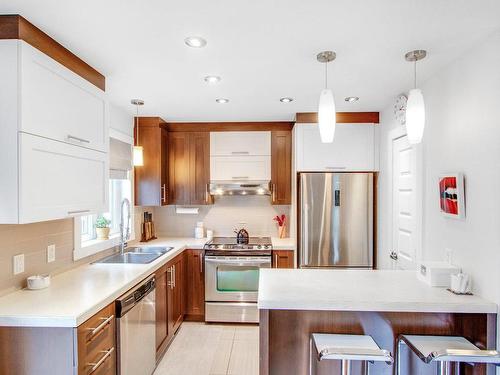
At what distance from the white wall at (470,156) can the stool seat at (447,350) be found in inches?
11.4

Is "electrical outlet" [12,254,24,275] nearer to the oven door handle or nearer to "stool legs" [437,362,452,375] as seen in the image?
the oven door handle

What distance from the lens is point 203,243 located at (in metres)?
3.71

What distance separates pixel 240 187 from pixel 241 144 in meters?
0.54

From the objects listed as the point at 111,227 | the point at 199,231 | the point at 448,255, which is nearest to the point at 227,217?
the point at 199,231

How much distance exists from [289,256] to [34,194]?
2597 mm

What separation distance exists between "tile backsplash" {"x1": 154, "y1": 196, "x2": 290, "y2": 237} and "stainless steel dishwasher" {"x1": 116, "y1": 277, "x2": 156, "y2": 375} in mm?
1670

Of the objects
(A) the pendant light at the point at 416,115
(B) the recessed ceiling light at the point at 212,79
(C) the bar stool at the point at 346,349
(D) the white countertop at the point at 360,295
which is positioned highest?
(B) the recessed ceiling light at the point at 212,79

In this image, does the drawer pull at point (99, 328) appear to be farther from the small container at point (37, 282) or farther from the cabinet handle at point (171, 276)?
the cabinet handle at point (171, 276)

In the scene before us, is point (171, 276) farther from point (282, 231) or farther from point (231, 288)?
point (282, 231)

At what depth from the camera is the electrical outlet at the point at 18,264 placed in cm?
191

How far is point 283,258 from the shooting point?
3566 mm

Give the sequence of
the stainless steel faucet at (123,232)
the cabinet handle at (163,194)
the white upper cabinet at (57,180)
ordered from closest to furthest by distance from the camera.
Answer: the white upper cabinet at (57,180)
the stainless steel faucet at (123,232)
the cabinet handle at (163,194)

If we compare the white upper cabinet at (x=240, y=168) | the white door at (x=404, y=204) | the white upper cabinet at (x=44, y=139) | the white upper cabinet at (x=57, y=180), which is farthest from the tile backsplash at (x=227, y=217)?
the white upper cabinet at (x=44, y=139)

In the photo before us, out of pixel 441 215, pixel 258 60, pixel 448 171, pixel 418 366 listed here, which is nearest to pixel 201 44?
pixel 258 60
